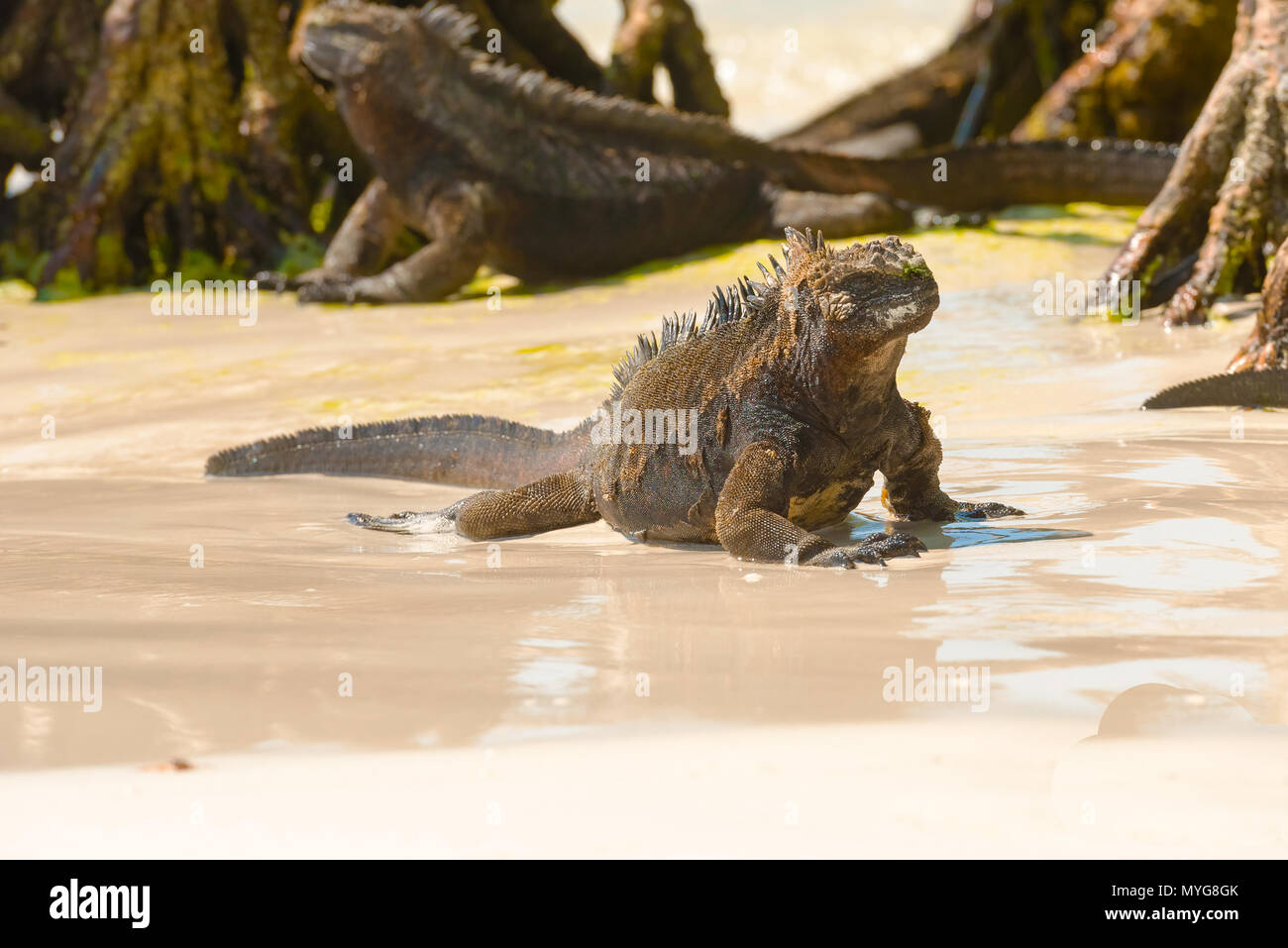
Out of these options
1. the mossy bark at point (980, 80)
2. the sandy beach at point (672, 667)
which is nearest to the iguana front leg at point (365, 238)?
the sandy beach at point (672, 667)

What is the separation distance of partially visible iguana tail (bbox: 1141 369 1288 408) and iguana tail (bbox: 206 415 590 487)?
2.82 m

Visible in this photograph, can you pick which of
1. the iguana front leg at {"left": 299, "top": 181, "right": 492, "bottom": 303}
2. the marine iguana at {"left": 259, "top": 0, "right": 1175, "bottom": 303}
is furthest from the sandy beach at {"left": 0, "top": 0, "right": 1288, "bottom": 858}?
the marine iguana at {"left": 259, "top": 0, "right": 1175, "bottom": 303}

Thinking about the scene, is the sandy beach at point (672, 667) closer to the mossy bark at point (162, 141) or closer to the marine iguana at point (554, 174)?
the marine iguana at point (554, 174)

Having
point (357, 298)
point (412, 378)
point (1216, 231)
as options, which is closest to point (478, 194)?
point (357, 298)

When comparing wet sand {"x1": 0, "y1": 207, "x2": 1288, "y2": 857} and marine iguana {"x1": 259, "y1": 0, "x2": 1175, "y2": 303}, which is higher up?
marine iguana {"x1": 259, "y1": 0, "x2": 1175, "y2": 303}

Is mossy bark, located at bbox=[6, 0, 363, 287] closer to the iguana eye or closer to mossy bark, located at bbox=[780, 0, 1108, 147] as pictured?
mossy bark, located at bbox=[780, 0, 1108, 147]

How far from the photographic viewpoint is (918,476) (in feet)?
17.3

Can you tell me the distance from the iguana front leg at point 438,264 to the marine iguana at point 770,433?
6.11 m

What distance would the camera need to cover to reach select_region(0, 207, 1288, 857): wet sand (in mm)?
2607

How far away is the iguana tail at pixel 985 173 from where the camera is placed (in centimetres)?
1275

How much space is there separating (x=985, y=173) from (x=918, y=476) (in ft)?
27.2

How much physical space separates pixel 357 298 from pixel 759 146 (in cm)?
365

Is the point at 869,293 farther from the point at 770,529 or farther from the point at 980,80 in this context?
the point at 980,80

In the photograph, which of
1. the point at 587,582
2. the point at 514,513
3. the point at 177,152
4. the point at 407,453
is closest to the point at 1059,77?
the point at 177,152
